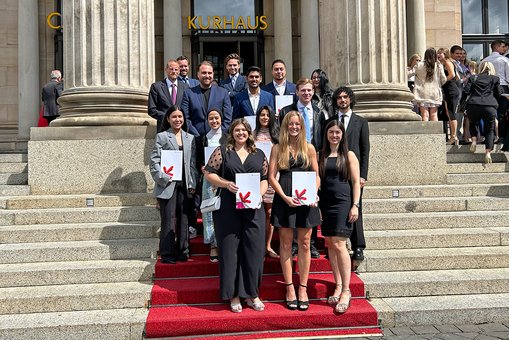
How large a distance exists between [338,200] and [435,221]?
7.94 ft

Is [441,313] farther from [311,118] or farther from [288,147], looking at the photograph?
[311,118]

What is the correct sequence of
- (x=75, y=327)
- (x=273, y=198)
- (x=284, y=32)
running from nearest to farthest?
1. (x=75, y=327)
2. (x=273, y=198)
3. (x=284, y=32)

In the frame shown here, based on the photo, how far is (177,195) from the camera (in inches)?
245

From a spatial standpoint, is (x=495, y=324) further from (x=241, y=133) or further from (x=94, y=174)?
(x=94, y=174)

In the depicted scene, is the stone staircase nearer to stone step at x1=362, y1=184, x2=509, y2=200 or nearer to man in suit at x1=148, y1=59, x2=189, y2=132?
stone step at x1=362, y1=184, x2=509, y2=200

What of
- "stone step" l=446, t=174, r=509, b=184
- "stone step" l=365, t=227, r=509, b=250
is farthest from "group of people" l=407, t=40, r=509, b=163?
"stone step" l=365, t=227, r=509, b=250

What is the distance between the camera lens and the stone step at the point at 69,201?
7.47 metres

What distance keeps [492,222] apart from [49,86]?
31.5 ft

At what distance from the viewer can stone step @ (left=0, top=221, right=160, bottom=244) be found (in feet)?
22.0

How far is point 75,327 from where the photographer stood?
5.10m

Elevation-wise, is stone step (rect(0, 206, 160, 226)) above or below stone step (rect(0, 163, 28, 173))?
below

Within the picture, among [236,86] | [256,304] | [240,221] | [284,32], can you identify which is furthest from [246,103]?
[284,32]

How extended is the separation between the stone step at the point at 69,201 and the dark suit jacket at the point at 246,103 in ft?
6.48

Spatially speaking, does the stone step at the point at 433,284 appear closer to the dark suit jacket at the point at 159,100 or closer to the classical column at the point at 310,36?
the dark suit jacket at the point at 159,100
